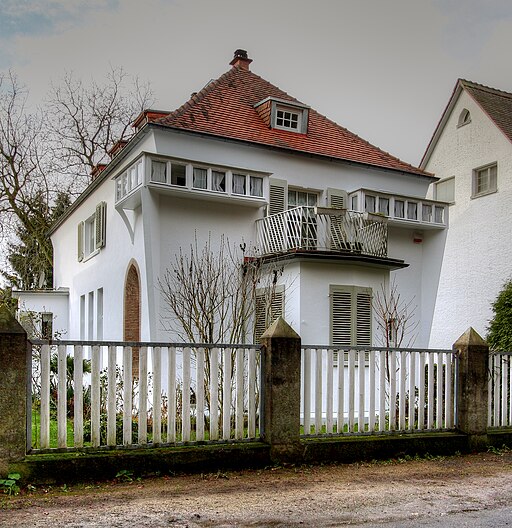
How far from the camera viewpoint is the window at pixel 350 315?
14414 mm

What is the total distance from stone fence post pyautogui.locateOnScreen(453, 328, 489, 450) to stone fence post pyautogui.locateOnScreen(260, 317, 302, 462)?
2.69m

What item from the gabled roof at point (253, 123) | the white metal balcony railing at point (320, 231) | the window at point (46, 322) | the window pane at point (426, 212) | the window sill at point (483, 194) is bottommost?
the window at point (46, 322)

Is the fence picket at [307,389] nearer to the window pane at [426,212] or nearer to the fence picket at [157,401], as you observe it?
the fence picket at [157,401]

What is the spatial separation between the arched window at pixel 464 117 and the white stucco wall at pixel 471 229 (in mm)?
153

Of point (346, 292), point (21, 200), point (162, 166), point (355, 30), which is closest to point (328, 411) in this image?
point (346, 292)

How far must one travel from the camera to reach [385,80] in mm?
16375

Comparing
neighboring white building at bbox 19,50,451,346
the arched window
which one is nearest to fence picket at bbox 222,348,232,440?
neighboring white building at bbox 19,50,451,346

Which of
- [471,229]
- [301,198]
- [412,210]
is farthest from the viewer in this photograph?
[471,229]

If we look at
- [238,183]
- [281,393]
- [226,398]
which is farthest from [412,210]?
[226,398]

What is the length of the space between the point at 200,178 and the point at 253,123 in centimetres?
346

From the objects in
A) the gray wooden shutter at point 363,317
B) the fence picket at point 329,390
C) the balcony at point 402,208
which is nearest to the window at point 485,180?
the balcony at point 402,208

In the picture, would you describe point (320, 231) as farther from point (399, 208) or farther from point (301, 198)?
point (399, 208)

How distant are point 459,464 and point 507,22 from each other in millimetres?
10065

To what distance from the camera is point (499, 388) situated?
9750 mm
